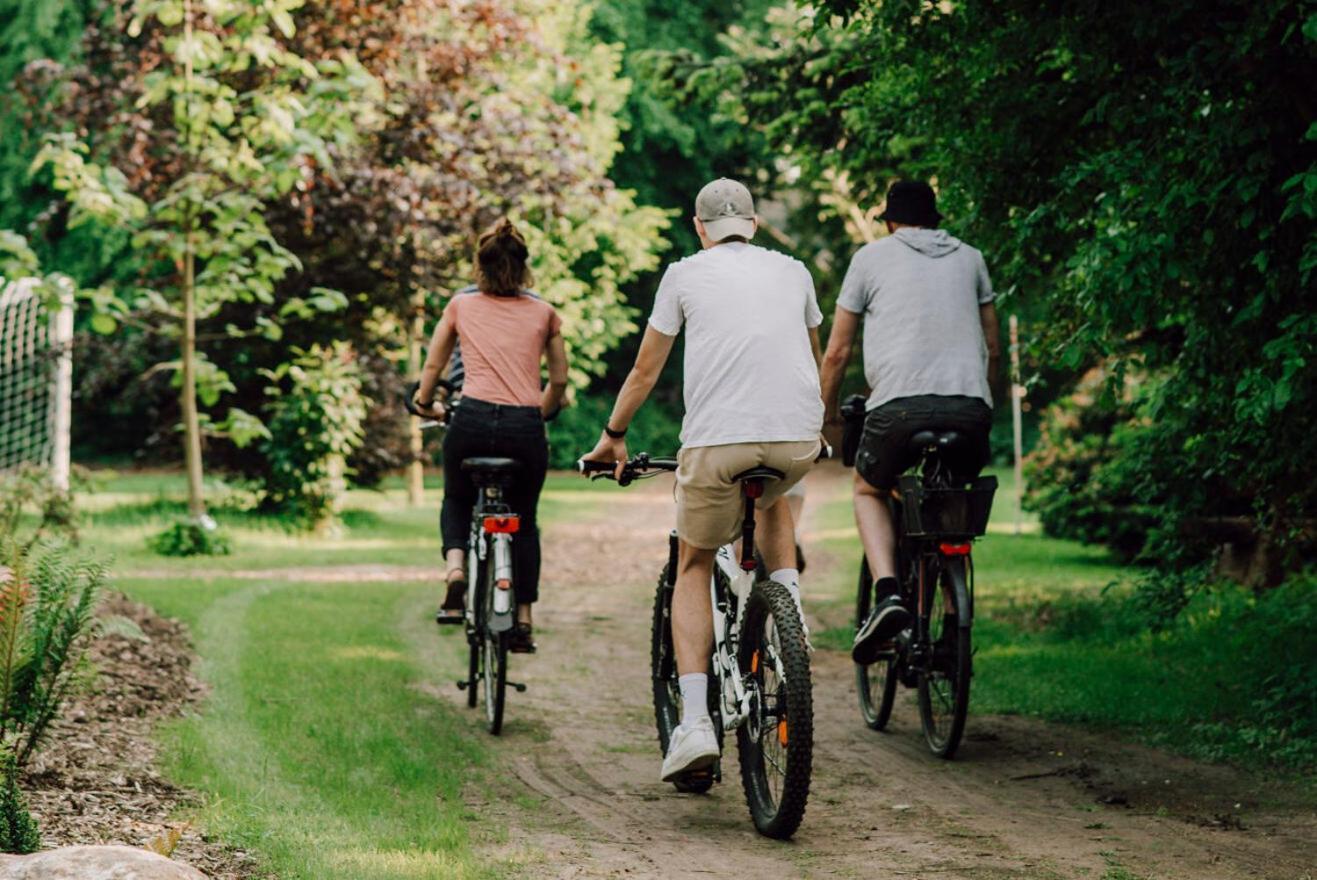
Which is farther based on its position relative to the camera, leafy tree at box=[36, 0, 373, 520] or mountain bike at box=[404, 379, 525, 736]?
leafy tree at box=[36, 0, 373, 520]

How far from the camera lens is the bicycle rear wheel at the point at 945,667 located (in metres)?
6.48

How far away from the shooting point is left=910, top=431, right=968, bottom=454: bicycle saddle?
6480 mm

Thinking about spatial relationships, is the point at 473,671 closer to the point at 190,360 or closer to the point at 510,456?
the point at 510,456

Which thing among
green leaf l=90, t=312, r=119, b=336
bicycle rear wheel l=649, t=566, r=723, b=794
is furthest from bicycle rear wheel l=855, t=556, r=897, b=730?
green leaf l=90, t=312, r=119, b=336

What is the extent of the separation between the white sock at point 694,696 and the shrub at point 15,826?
2151 mm

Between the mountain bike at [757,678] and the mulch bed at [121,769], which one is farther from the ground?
the mountain bike at [757,678]

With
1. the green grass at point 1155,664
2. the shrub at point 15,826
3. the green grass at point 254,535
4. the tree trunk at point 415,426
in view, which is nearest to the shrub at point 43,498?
the green grass at point 254,535

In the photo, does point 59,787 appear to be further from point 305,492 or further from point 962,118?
point 305,492

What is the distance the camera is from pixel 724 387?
5359 millimetres

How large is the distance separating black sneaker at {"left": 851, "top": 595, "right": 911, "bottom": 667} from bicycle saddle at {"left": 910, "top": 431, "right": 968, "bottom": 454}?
2.14ft

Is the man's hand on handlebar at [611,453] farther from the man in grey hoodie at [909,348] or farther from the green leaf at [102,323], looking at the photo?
the green leaf at [102,323]

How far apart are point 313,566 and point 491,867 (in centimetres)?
962

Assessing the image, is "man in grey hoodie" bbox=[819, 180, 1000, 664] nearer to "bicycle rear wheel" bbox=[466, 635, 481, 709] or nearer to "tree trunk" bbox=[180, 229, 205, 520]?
"bicycle rear wheel" bbox=[466, 635, 481, 709]

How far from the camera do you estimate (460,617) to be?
7.61 meters
